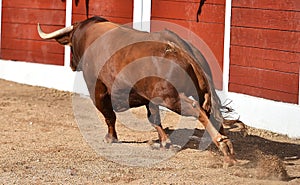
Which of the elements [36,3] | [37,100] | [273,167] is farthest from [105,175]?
[36,3]

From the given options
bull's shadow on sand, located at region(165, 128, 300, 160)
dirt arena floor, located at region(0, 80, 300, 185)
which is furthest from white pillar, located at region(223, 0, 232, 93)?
bull's shadow on sand, located at region(165, 128, 300, 160)

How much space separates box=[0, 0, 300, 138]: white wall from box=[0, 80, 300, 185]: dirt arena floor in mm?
140

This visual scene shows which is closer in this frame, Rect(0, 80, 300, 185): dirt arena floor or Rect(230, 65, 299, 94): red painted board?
Rect(0, 80, 300, 185): dirt arena floor

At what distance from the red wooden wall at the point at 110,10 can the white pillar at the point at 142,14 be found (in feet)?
0.48

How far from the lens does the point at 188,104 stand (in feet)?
20.7

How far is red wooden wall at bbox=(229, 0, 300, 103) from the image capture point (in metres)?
8.02

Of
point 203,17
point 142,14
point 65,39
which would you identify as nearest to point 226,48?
point 203,17

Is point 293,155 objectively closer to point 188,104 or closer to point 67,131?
point 188,104

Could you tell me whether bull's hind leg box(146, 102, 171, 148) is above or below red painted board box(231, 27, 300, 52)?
below

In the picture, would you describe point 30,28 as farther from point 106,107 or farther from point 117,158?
point 117,158

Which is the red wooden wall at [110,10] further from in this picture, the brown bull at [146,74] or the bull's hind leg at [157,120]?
the bull's hind leg at [157,120]

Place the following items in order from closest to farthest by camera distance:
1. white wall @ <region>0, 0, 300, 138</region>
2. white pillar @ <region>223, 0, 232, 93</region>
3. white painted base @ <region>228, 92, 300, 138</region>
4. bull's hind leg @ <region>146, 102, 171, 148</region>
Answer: bull's hind leg @ <region>146, 102, 171, 148</region> → white painted base @ <region>228, 92, 300, 138</region> → white wall @ <region>0, 0, 300, 138</region> → white pillar @ <region>223, 0, 232, 93</region>

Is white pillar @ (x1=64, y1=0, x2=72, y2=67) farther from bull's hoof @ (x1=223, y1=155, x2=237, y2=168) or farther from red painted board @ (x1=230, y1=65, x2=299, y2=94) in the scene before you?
bull's hoof @ (x1=223, y1=155, x2=237, y2=168)

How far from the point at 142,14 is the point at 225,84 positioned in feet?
5.47
